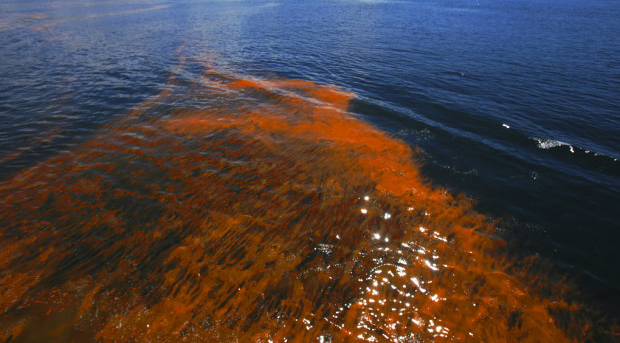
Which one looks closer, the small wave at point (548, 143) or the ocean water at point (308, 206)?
the ocean water at point (308, 206)

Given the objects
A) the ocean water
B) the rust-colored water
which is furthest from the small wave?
the rust-colored water

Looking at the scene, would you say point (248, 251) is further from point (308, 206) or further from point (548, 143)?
point (548, 143)

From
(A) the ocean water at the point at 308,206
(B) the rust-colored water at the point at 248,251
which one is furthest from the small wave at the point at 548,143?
(B) the rust-colored water at the point at 248,251

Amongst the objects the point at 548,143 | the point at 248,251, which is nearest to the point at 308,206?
the point at 248,251

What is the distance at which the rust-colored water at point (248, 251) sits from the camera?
610 cm

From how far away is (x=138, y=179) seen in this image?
33.6ft

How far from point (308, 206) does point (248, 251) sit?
102 inches

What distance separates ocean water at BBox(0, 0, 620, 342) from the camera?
632 cm

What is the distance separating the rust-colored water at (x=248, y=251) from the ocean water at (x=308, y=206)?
2.1 inches

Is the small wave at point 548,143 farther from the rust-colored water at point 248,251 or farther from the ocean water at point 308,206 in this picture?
the rust-colored water at point 248,251

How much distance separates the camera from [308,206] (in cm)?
923

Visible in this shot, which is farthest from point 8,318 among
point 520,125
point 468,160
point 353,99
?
point 520,125

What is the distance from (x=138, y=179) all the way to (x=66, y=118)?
8.55m

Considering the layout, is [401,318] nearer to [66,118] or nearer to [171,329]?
[171,329]
